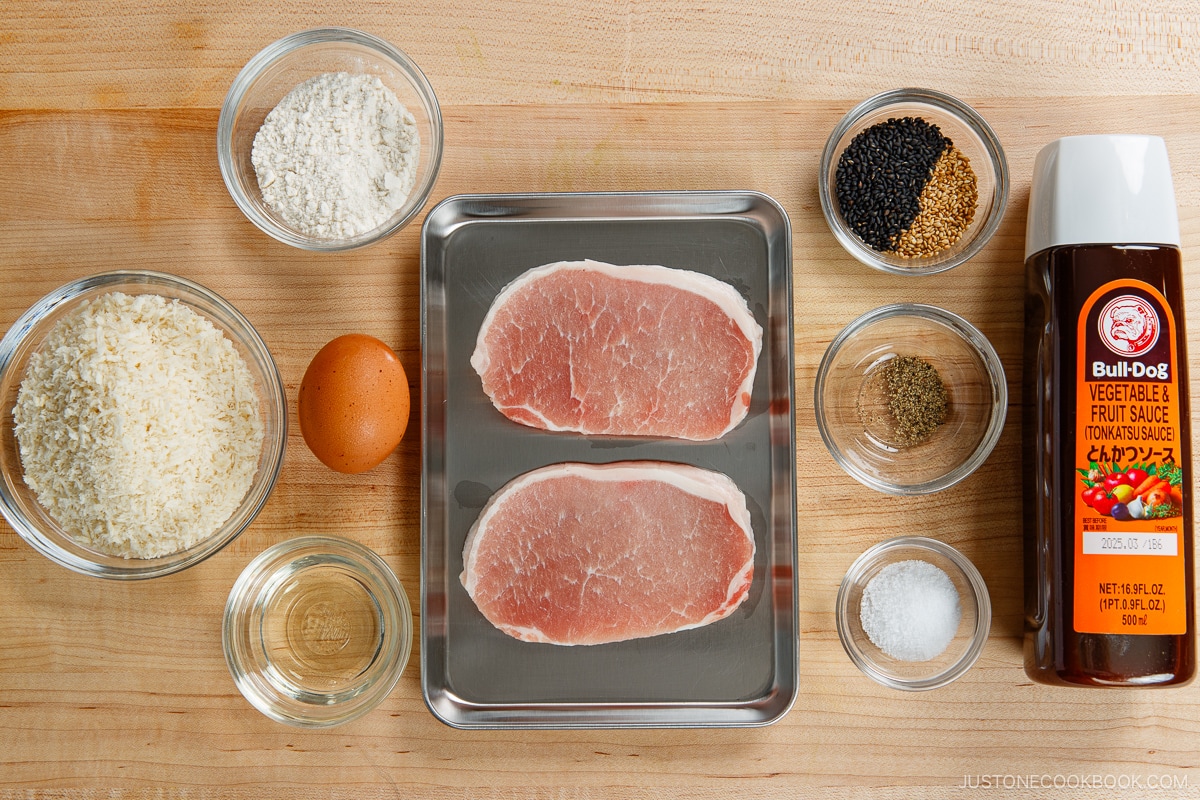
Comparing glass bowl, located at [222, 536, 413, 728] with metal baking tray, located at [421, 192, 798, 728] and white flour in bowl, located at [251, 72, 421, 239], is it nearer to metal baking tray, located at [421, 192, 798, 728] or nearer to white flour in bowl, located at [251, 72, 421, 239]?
metal baking tray, located at [421, 192, 798, 728]

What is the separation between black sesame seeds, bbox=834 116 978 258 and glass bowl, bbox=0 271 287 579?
3.43 feet

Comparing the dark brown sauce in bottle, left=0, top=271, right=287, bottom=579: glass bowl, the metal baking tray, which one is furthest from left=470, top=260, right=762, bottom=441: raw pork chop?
the dark brown sauce in bottle

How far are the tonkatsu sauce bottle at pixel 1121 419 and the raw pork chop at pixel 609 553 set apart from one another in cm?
52

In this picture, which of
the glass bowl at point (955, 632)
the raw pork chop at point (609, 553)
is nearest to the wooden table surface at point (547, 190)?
the glass bowl at point (955, 632)

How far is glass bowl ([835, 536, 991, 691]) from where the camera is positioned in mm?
1282

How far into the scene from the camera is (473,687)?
134 cm

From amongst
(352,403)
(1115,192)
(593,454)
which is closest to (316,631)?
(352,403)

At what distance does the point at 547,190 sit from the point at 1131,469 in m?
1.07

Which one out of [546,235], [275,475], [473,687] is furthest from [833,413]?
[275,475]

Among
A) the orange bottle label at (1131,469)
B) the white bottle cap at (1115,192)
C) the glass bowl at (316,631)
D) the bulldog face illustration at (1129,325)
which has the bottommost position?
the glass bowl at (316,631)

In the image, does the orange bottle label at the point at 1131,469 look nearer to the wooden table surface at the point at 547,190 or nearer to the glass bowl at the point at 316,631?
the wooden table surface at the point at 547,190

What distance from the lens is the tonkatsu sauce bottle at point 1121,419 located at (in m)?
1.17

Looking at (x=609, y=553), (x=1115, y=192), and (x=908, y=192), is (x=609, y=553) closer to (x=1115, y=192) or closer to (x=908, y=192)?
(x=908, y=192)

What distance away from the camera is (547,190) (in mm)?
1356
